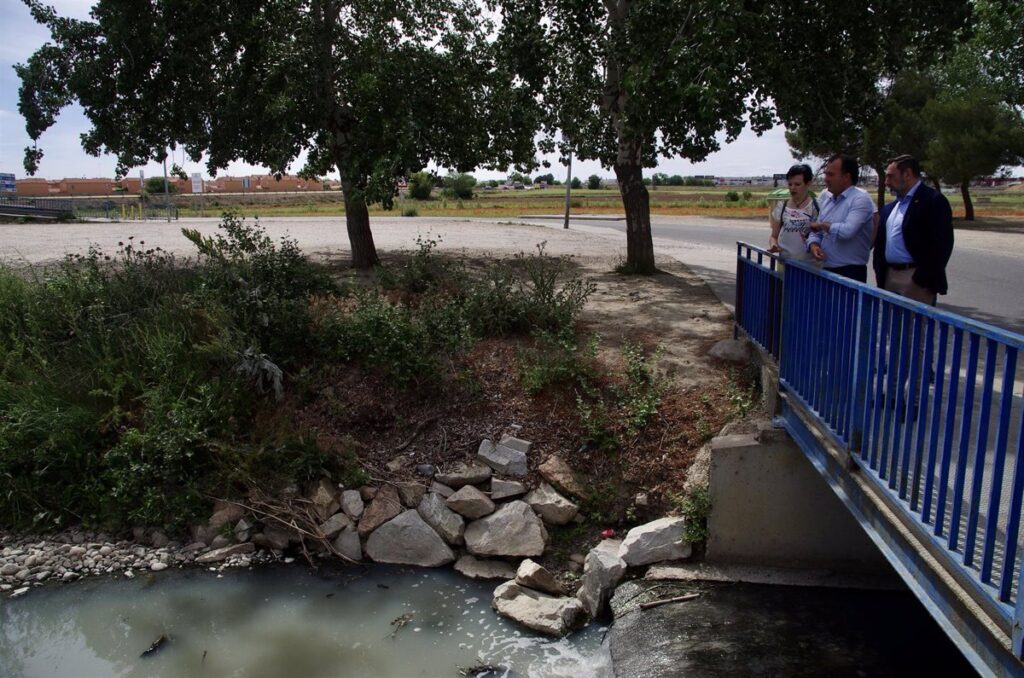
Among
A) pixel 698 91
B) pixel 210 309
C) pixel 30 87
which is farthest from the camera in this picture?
pixel 30 87

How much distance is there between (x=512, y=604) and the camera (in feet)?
20.0

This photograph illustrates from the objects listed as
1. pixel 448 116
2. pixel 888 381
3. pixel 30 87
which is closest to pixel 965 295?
pixel 448 116

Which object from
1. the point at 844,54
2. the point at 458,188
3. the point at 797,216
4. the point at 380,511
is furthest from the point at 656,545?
the point at 458,188

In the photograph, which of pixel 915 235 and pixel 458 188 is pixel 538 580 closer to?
pixel 915 235

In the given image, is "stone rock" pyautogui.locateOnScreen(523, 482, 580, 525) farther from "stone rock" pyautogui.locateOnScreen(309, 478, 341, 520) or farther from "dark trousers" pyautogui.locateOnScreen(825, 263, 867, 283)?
"dark trousers" pyautogui.locateOnScreen(825, 263, 867, 283)

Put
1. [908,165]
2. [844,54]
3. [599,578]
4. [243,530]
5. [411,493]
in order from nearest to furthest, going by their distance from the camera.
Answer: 1. [908,165]
2. [599,578]
3. [243,530]
4. [411,493]
5. [844,54]

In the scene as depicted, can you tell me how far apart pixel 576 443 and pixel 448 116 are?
6801 millimetres

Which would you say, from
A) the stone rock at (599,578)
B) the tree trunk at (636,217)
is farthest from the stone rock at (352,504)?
the tree trunk at (636,217)

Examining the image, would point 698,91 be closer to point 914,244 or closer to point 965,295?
point 914,244

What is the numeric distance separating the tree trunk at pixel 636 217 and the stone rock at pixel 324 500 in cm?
756

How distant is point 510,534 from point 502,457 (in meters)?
0.82

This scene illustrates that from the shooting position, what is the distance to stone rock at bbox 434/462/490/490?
7.44 m

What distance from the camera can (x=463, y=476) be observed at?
7.44 m

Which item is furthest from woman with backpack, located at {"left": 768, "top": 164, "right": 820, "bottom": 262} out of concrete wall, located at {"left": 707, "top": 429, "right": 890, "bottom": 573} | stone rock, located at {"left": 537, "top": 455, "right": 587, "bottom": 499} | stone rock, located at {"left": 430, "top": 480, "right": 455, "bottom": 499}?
stone rock, located at {"left": 430, "top": 480, "right": 455, "bottom": 499}
